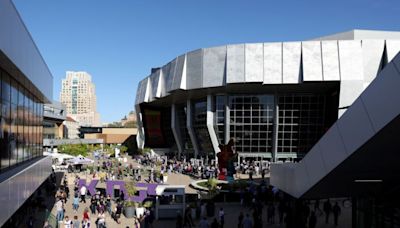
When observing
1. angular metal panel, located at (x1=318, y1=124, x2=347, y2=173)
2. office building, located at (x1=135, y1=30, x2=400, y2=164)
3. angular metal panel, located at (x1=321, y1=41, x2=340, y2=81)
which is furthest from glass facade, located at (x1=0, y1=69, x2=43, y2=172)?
angular metal panel, located at (x1=321, y1=41, x2=340, y2=81)

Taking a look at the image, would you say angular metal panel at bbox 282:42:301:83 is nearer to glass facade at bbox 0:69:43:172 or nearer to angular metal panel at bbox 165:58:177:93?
angular metal panel at bbox 165:58:177:93

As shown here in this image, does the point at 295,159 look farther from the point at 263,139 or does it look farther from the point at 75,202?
the point at 75,202

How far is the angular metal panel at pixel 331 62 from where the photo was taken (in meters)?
43.2

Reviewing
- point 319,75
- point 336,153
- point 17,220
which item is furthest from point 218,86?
point 336,153

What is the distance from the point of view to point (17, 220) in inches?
763

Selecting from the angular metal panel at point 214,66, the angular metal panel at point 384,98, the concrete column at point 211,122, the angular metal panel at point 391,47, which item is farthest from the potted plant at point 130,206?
the concrete column at point 211,122

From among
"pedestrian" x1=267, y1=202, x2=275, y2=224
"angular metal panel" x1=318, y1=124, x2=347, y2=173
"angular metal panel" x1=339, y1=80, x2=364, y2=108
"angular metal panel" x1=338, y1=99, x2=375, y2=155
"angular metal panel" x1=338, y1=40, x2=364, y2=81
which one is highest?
"angular metal panel" x1=338, y1=40, x2=364, y2=81

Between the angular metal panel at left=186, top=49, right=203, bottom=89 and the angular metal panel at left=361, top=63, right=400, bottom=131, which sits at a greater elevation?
the angular metal panel at left=186, top=49, right=203, bottom=89

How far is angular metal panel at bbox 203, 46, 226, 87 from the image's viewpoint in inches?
1870

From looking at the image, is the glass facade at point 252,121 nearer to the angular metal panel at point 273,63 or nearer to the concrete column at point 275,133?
the concrete column at point 275,133

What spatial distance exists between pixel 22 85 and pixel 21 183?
15.2 feet

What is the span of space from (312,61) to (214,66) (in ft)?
34.0

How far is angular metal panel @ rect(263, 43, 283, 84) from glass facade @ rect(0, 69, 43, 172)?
2874cm

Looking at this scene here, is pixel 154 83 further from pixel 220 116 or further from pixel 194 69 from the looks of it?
pixel 194 69
